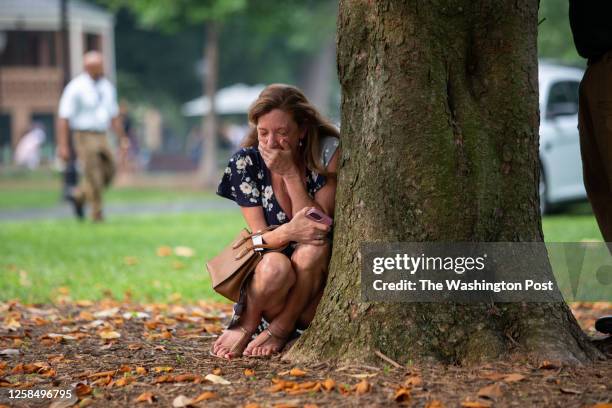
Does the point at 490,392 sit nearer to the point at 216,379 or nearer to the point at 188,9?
the point at 216,379

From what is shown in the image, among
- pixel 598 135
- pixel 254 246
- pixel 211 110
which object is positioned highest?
pixel 211 110

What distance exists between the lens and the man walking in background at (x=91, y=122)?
13508 mm

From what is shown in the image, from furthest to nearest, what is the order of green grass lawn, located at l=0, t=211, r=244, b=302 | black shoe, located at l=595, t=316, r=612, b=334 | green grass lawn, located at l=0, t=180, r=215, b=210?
green grass lawn, located at l=0, t=180, r=215, b=210, green grass lawn, located at l=0, t=211, r=244, b=302, black shoe, located at l=595, t=316, r=612, b=334

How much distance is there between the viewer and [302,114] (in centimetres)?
466

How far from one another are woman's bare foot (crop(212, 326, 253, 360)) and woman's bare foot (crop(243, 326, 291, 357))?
1.7 inches

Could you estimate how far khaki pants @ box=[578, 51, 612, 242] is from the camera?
4.70 meters

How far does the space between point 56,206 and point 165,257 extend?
37.1 feet

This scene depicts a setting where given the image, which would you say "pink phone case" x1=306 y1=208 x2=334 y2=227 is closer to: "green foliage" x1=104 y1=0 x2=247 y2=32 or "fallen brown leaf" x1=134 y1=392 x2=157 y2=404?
"fallen brown leaf" x1=134 y1=392 x2=157 y2=404

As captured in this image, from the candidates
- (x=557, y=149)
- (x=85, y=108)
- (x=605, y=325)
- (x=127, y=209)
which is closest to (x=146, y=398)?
(x=605, y=325)

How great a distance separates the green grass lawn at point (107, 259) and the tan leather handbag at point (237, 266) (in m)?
3.07

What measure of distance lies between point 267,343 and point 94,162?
944 cm

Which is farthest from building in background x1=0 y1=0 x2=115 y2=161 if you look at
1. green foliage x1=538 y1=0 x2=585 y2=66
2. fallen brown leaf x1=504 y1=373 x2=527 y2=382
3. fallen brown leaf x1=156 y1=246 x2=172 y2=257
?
fallen brown leaf x1=504 y1=373 x2=527 y2=382

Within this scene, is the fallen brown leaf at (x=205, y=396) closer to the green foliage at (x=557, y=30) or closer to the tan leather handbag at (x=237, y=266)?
the tan leather handbag at (x=237, y=266)
